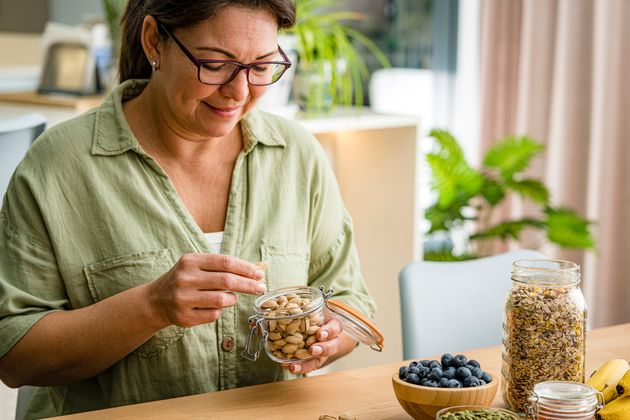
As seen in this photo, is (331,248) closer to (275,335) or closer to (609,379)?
(275,335)

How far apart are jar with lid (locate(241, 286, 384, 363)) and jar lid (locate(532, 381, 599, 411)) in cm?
34

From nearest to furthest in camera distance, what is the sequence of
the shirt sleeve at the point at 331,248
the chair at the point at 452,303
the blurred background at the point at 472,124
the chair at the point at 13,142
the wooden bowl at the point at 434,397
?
the wooden bowl at the point at 434,397, the shirt sleeve at the point at 331,248, the chair at the point at 452,303, the chair at the point at 13,142, the blurred background at the point at 472,124

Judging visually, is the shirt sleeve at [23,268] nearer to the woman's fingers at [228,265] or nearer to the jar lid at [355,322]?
the woman's fingers at [228,265]

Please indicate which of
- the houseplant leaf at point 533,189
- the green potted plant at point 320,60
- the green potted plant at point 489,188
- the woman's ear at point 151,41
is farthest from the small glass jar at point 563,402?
the houseplant leaf at point 533,189

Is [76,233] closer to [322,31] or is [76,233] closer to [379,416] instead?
[379,416]

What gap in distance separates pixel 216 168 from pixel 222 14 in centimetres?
33

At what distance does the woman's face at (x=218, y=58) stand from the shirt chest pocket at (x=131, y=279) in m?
0.25

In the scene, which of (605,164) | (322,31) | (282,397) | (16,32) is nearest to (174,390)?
(282,397)

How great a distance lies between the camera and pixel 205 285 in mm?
1392

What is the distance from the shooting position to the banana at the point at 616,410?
128 centimetres

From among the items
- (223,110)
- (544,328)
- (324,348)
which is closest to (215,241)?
(223,110)

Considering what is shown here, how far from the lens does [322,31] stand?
303 cm

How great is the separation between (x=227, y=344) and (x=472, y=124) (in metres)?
3.20

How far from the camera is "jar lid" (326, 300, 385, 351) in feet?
4.81
